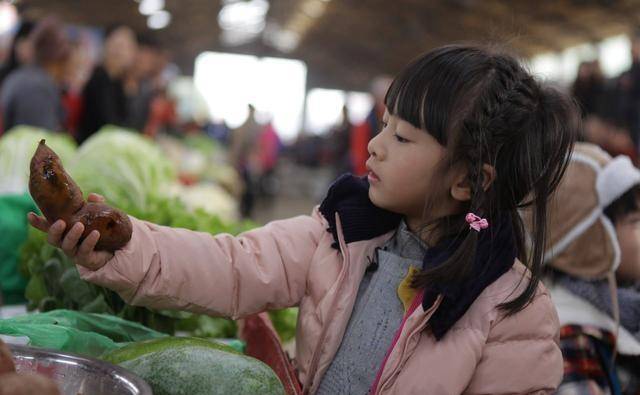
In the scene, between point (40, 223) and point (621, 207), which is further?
point (621, 207)

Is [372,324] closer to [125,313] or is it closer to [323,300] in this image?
[323,300]

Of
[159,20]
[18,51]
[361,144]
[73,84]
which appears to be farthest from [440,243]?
[159,20]

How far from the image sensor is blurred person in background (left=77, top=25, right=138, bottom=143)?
5160mm

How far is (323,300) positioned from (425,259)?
0.24 meters

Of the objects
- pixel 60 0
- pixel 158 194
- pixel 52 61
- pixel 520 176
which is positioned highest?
pixel 520 176

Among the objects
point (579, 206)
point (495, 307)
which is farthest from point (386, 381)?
point (579, 206)

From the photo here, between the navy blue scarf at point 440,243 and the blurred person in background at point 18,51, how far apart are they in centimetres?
360

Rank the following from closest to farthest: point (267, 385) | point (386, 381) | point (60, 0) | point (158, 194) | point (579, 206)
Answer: point (267, 385), point (386, 381), point (579, 206), point (158, 194), point (60, 0)

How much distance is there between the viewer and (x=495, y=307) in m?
1.49

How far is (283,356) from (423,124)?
22.8 inches

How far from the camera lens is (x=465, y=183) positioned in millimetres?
1582

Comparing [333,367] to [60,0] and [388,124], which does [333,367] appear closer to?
[388,124]

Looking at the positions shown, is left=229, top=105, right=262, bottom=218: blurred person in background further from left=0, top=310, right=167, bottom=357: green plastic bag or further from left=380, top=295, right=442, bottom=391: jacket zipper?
left=380, top=295, right=442, bottom=391: jacket zipper

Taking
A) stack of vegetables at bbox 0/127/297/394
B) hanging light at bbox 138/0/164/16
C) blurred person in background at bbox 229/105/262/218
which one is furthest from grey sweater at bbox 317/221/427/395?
hanging light at bbox 138/0/164/16
